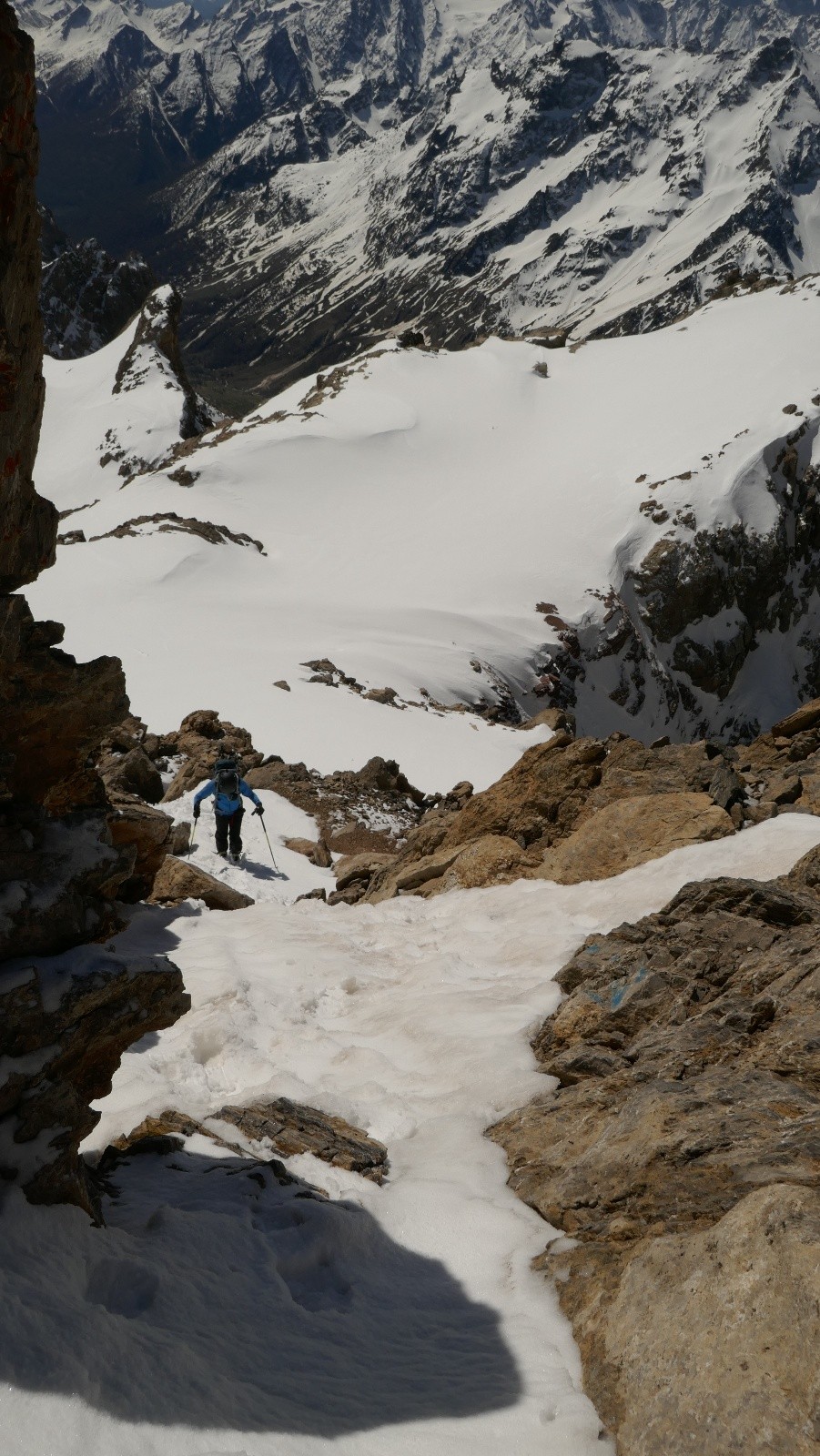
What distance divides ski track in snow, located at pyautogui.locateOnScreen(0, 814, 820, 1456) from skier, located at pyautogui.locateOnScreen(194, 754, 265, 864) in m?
5.86

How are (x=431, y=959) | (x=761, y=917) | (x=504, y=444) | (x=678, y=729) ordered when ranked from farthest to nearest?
(x=504, y=444) → (x=678, y=729) → (x=431, y=959) → (x=761, y=917)

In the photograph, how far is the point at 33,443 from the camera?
5.09 m

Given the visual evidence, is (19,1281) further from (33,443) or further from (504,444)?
(504,444)

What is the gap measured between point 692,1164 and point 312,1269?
6.68 feet

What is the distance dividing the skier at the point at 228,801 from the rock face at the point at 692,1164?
7.76 m

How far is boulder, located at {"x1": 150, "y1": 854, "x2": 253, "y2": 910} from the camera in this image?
484 inches

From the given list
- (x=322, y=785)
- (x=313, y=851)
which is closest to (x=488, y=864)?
(x=313, y=851)

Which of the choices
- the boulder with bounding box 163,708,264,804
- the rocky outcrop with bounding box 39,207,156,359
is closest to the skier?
the boulder with bounding box 163,708,264,804

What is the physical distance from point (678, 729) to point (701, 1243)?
37350 millimetres

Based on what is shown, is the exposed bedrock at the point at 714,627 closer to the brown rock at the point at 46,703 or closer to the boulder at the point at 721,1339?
the brown rock at the point at 46,703

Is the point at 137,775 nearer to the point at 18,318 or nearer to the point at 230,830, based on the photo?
the point at 230,830

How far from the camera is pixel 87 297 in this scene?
107062 mm

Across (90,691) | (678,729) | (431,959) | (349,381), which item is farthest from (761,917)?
(349,381)

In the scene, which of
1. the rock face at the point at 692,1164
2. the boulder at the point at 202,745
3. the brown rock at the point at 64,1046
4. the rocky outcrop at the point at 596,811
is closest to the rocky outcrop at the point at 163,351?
the boulder at the point at 202,745
